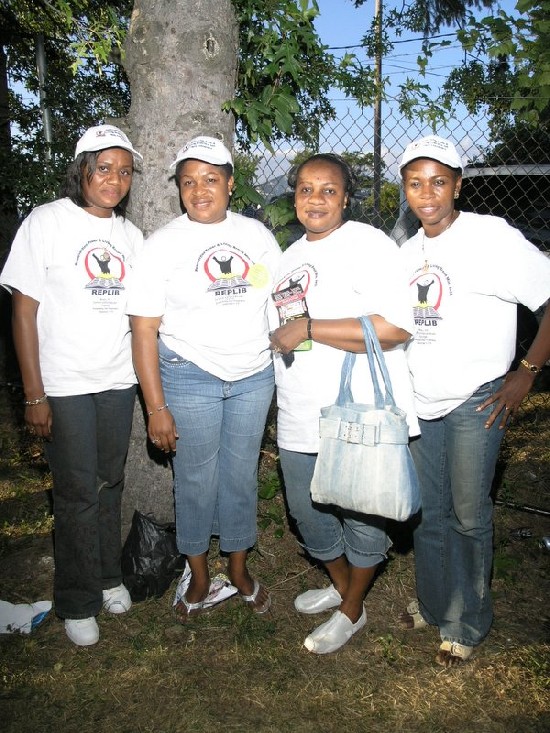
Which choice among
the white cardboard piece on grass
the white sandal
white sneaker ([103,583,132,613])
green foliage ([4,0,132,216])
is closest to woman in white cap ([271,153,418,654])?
the white sandal

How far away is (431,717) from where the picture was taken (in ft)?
7.93

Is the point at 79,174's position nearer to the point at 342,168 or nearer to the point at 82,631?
the point at 342,168

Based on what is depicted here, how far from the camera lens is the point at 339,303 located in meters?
2.43

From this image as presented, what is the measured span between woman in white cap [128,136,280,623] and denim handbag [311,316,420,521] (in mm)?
482

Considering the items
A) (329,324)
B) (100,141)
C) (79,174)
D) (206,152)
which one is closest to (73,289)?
(79,174)

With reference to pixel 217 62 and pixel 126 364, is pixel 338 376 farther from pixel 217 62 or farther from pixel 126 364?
pixel 217 62

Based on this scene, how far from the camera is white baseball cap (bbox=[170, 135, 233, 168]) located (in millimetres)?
2512

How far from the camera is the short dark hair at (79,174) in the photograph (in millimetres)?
2605

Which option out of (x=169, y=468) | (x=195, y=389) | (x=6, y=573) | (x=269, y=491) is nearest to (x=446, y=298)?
(x=195, y=389)

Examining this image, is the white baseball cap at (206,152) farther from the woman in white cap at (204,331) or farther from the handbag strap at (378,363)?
the handbag strap at (378,363)

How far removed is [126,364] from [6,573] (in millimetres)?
1592

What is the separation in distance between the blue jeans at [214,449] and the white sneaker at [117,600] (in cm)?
47

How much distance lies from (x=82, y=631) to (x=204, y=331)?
1525mm

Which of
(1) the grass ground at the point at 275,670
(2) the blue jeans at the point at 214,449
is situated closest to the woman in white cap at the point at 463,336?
(1) the grass ground at the point at 275,670
